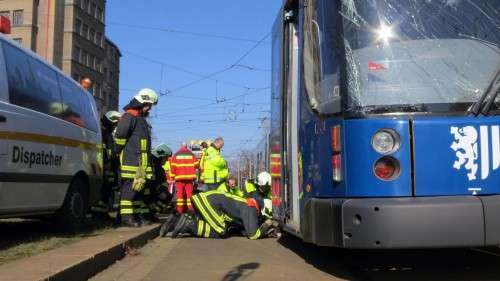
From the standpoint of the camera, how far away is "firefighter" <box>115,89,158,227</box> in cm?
892

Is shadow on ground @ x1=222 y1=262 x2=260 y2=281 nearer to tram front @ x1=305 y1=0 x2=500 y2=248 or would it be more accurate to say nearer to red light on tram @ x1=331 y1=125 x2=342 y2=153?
tram front @ x1=305 y1=0 x2=500 y2=248

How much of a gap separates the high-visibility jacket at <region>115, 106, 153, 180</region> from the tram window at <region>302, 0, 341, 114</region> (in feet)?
12.6

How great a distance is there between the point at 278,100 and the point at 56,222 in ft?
10.1

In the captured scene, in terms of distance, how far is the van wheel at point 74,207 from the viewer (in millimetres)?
7426

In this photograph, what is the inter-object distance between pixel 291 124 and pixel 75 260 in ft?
8.96

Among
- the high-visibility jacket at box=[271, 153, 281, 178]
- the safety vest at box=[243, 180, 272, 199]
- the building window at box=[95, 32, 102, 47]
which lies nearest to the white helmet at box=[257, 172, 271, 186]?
the safety vest at box=[243, 180, 272, 199]

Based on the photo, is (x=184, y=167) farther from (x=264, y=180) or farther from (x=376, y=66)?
(x=376, y=66)

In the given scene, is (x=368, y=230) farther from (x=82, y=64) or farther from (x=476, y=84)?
(x=82, y=64)

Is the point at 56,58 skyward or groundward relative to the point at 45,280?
skyward

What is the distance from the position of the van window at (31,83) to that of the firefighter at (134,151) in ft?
5.96

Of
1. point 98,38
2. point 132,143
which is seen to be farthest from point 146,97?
point 98,38

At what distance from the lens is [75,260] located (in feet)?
18.0

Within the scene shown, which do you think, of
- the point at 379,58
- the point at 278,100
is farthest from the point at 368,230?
the point at 278,100

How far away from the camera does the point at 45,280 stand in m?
4.60
